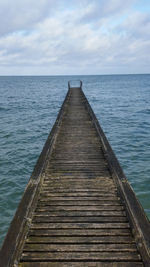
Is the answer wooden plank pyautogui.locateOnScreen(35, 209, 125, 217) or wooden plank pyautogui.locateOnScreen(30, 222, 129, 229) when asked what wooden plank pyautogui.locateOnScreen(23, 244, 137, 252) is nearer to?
wooden plank pyautogui.locateOnScreen(30, 222, 129, 229)

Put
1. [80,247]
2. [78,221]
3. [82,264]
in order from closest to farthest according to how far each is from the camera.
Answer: [82,264] → [80,247] → [78,221]

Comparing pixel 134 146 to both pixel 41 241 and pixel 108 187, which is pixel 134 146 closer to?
pixel 108 187

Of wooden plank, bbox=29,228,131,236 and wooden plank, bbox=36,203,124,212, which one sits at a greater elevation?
wooden plank, bbox=36,203,124,212

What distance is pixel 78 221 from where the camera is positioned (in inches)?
173

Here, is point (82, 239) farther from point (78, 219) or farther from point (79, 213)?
point (79, 213)

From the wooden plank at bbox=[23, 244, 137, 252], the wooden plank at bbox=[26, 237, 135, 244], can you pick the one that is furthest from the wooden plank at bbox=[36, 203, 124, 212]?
the wooden plank at bbox=[23, 244, 137, 252]

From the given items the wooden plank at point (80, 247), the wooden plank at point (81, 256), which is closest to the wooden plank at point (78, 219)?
the wooden plank at point (80, 247)

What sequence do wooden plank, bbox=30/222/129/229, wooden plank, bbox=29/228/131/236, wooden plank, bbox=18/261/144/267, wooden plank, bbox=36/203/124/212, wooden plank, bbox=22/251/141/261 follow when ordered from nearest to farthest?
wooden plank, bbox=18/261/144/267, wooden plank, bbox=22/251/141/261, wooden plank, bbox=29/228/131/236, wooden plank, bbox=30/222/129/229, wooden plank, bbox=36/203/124/212

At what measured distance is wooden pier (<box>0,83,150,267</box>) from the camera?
3.52 m

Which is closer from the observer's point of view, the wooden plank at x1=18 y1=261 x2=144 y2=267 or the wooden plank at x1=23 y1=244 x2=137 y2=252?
the wooden plank at x1=18 y1=261 x2=144 y2=267

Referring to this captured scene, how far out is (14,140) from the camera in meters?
16.9

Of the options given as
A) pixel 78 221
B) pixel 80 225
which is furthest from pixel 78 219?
pixel 80 225

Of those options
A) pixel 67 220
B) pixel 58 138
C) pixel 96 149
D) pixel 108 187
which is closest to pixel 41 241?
pixel 67 220

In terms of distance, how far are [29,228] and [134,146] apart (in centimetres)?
1192
